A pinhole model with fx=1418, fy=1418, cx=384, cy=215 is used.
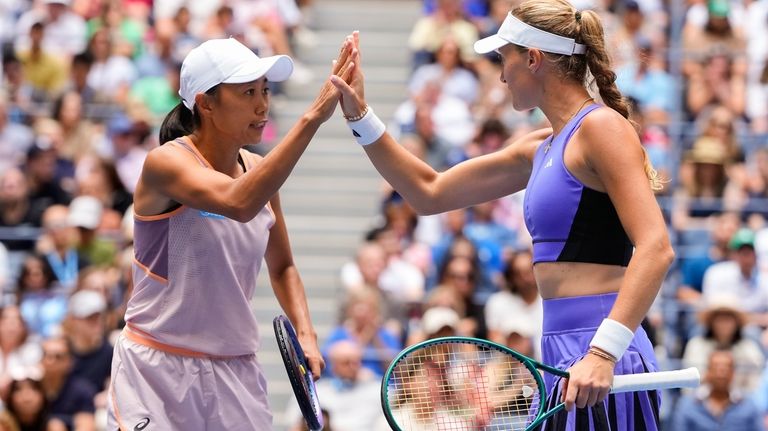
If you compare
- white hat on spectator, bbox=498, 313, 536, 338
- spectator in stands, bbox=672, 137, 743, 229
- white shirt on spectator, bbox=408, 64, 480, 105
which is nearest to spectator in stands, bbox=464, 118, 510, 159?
white shirt on spectator, bbox=408, 64, 480, 105

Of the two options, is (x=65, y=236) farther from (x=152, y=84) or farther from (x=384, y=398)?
(x=384, y=398)

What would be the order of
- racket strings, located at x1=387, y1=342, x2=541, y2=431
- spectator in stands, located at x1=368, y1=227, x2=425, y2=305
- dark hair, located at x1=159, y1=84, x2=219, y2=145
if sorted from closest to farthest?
racket strings, located at x1=387, y1=342, x2=541, y2=431 < dark hair, located at x1=159, y1=84, x2=219, y2=145 < spectator in stands, located at x1=368, y1=227, x2=425, y2=305

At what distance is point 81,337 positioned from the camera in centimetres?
933

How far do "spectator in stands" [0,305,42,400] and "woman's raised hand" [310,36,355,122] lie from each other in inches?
211

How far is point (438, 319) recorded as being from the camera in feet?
29.5

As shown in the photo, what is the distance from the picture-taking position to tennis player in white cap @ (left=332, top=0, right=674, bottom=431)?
4.17 m

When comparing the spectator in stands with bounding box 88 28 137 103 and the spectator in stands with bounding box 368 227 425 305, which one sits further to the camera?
the spectator in stands with bounding box 88 28 137 103

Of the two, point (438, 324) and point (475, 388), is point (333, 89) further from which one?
point (438, 324)

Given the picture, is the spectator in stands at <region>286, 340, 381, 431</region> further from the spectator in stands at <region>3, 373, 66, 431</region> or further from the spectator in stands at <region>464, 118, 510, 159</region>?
the spectator in stands at <region>464, 118, 510, 159</region>

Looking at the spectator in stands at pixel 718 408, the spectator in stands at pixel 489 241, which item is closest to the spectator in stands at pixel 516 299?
the spectator in stands at pixel 489 241

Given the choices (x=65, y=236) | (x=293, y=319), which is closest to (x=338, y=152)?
(x=65, y=236)

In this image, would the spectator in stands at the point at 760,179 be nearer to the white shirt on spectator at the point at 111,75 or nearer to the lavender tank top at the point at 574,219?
the white shirt on spectator at the point at 111,75

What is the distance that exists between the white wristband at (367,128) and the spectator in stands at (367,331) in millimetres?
4253

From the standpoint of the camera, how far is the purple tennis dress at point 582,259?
14.5 feet
